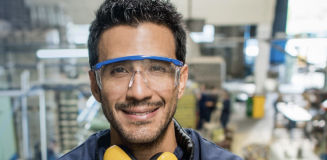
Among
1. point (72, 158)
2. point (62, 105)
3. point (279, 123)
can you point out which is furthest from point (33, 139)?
point (279, 123)

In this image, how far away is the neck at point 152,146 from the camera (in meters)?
1.18

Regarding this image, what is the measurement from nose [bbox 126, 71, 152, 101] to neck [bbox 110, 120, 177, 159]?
26 cm

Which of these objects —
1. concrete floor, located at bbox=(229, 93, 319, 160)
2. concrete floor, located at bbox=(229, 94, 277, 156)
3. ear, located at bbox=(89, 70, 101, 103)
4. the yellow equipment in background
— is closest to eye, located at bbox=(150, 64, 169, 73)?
ear, located at bbox=(89, 70, 101, 103)

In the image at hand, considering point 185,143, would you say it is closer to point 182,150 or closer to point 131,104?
point 182,150

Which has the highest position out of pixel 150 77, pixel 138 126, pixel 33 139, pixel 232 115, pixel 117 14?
pixel 117 14

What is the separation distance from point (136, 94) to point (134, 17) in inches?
12.6

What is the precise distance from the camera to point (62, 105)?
3.13 meters

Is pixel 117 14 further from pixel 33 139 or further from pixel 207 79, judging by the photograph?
pixel 207 79

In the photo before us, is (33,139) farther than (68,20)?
No

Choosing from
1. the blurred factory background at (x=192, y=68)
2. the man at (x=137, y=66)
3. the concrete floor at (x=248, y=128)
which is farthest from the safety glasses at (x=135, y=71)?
the concrete floor at (x=248, y=128)

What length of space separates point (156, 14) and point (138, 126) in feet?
1.57

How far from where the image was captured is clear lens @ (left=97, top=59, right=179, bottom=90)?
1066mm

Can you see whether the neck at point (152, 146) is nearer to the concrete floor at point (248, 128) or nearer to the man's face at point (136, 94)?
the man's face at point (136, 94)

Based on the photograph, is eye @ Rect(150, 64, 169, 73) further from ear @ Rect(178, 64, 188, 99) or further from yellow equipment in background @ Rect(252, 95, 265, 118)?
yellow equipment in background @ Rect(252, 95, 265, 118)
